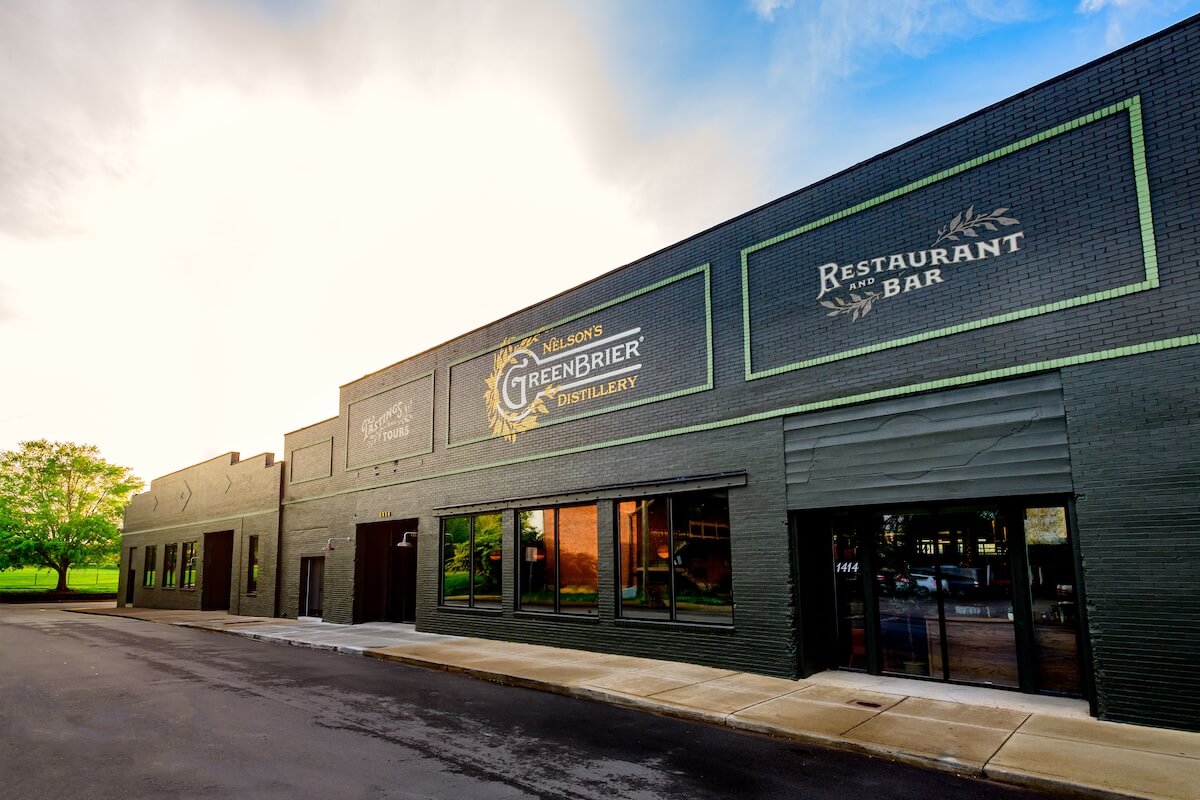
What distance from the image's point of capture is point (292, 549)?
27.6 m

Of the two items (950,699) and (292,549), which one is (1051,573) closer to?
(950,699)

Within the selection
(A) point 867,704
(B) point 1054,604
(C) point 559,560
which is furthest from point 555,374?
(B) point 1054,604

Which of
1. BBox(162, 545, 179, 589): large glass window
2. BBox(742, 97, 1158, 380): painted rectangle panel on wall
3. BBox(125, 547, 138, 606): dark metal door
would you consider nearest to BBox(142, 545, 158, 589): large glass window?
BBox(162, 545, 179, 589): large glass window

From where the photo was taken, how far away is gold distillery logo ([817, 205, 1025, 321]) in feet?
33.6

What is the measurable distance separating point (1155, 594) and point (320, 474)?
24.4 meters

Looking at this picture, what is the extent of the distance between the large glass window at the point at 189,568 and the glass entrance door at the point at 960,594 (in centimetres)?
3410

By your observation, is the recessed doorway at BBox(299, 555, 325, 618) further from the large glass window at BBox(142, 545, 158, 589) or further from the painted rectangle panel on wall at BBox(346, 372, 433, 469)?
the large glass window at BBox(142, 545, 158, 589)

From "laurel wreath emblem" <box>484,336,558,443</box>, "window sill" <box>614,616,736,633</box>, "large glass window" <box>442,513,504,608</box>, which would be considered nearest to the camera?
"window sill" <box>614,616,736,633</box>

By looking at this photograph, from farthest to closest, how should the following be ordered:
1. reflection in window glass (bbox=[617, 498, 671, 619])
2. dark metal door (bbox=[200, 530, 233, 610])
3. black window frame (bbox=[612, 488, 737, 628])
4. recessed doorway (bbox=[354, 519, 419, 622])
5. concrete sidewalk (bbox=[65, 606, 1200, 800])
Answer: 1. dark metal door (bbox=[200, 530, 233, 610])
2. recessed doorway (bbox=[354, 519, 419, 622])
3. reflection in window glass (bbox=[617, 498, 671, 619])
4. black window frame (bbox=[612, 488, 737, 628])
5. concrete sidewalk (bbox=[65, 606, 1200, 800])

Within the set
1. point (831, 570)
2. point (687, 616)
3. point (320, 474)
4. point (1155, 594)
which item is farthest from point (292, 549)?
point (1155, 594)

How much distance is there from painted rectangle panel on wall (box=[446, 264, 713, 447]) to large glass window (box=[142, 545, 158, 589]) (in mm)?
29721

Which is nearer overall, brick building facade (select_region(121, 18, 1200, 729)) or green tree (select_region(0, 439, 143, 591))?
brick building facade (select_region(121, 18, 1200, 729))

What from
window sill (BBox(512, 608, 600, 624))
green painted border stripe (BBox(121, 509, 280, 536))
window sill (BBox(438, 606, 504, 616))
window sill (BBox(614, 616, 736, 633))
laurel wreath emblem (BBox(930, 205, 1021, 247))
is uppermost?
laurel wreath emblem (BBox(930, 205, 1021, 247))

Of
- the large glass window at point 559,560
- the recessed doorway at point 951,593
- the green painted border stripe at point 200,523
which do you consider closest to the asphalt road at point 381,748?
the large glass window at point 559,560
